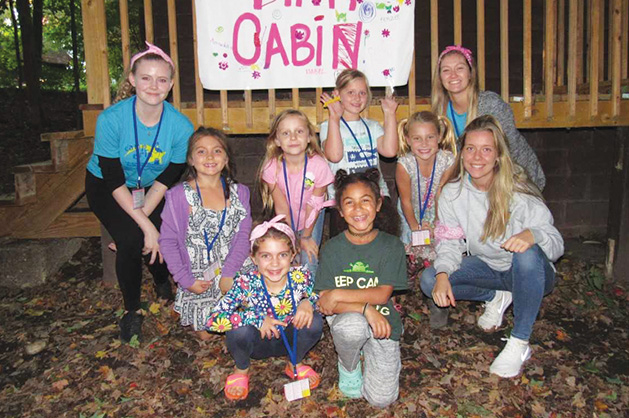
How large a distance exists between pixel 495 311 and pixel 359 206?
1446mm

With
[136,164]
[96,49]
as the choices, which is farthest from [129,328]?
[96,49]

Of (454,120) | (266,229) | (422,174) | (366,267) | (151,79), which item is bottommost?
(366,267)

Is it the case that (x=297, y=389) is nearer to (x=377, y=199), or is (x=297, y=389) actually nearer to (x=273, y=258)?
(x=273, y=258)

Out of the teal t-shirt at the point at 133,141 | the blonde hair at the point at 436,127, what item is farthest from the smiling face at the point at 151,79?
the blonde hair at the point at 436,127

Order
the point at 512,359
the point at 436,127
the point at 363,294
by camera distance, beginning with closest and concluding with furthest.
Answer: the point at 363,294
the point at 512,359
the point at 436,127

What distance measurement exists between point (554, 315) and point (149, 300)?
3.23 meters

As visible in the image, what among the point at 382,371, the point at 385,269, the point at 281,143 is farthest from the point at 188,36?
the point at 382,371

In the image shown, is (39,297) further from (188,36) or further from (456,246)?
(456,246)

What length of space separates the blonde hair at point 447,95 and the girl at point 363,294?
1.26 metres

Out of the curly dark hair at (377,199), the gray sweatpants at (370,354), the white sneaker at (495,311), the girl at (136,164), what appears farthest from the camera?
the white sneaker at (495,311)

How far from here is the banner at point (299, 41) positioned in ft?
13.0

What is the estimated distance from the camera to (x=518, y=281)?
3.12 metres

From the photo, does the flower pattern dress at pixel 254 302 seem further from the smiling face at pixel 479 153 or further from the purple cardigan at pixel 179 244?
the smiling face at pixel 479 153

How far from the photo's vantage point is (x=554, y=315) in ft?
13.2
